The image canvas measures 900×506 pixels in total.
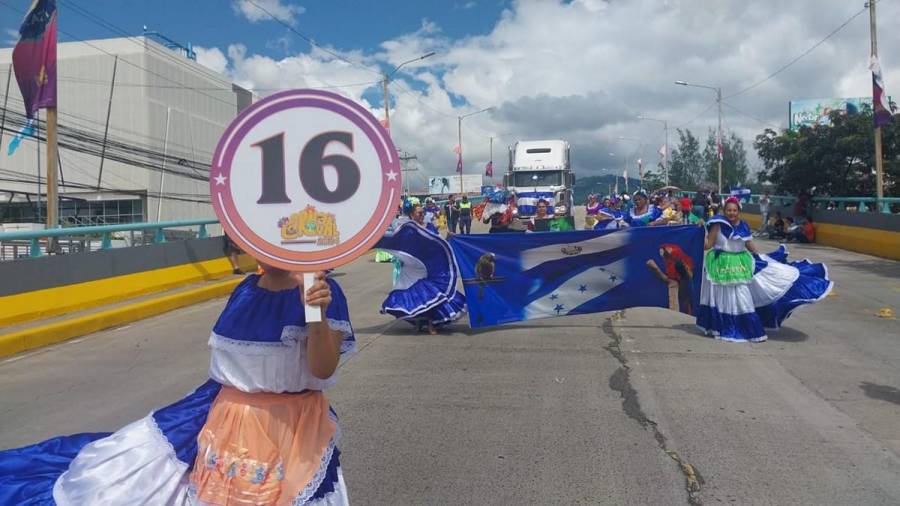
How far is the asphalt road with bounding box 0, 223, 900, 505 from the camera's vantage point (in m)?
4.62

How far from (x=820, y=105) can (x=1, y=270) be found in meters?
59.9

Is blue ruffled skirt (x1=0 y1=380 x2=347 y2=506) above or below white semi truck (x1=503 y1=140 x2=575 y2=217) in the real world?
below

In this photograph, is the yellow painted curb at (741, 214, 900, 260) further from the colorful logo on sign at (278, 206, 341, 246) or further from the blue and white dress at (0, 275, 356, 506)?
the colorful logo on sign at (278, 206, 341, 246)

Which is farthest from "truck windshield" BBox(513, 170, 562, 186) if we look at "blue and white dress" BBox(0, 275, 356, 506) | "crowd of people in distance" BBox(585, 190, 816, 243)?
"blue and white dress" BBox(0, 275, 356, 506)

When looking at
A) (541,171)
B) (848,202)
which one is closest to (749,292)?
(848,202)

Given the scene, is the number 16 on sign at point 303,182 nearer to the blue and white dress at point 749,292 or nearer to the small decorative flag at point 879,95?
the blue and white dress at point 749,292

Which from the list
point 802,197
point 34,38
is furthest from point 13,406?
point 802,197

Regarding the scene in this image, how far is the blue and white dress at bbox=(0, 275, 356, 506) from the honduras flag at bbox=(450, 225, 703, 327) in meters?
7.22

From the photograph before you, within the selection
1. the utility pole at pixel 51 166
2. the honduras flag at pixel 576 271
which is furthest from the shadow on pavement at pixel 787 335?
the utility pole at pixel 51 166

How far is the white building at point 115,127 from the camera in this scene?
51.1m

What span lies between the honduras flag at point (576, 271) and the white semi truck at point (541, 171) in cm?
2005

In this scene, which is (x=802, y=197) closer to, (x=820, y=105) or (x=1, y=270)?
(x=1, y=270)

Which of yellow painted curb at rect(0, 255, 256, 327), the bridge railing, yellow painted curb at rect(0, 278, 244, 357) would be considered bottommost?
yellow painted curb at rect(0, 278, 244, 357)

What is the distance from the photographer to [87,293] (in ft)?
37.1
